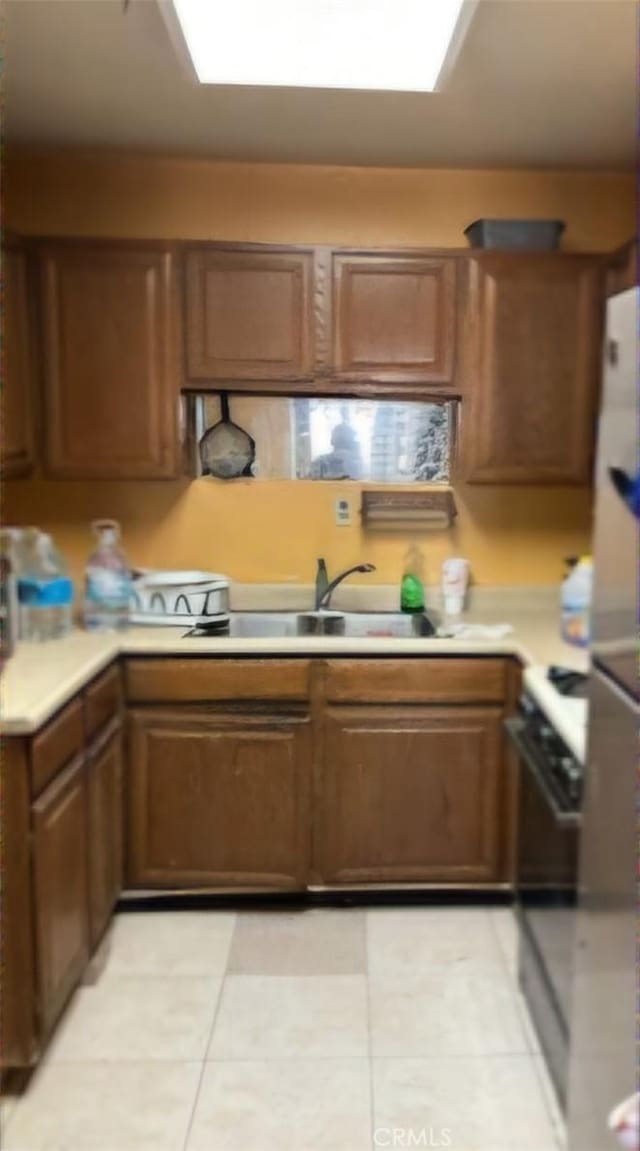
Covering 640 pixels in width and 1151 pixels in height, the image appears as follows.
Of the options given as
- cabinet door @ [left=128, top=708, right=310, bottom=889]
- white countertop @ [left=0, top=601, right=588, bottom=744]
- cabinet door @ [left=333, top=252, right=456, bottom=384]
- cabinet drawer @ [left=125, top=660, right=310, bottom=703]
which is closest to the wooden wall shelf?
cabinet door @ [left=333, top=252, right=456, bottom=384]

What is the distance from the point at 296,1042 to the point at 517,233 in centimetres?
153

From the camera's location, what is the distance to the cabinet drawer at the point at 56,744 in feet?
4.56

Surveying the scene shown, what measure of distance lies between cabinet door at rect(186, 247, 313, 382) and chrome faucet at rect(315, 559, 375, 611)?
0.39 metres

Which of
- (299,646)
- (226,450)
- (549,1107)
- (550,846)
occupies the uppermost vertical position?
(226,450)

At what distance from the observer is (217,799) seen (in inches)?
75.9

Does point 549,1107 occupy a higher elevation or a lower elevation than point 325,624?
lower

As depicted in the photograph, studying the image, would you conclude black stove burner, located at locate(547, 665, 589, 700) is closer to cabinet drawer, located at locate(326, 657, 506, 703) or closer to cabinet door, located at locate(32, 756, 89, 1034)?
cabinet drawer, located at locate(326, 657, 506, 703)

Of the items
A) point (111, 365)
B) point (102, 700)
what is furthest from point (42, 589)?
point (111, 365)

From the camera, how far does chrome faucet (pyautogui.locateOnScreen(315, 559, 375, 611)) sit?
1.71 metres

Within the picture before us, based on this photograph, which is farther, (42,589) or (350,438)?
(42,589)

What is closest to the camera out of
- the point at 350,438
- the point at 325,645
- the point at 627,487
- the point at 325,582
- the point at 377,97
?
the point at 627,487

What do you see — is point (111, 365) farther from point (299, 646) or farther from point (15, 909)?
point (15, 909)

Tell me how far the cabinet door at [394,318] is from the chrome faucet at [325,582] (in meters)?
0.38

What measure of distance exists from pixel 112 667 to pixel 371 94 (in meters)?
1.20
